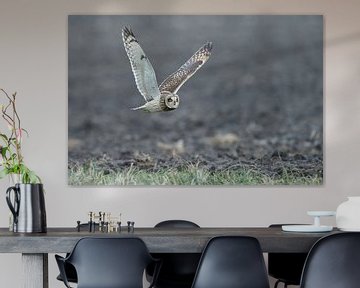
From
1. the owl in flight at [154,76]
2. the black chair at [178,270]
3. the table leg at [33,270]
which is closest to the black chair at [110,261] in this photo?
the table leg at [33,270]

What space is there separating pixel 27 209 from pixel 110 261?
1.81ft

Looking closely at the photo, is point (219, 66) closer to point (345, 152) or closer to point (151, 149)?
point (151, 149)

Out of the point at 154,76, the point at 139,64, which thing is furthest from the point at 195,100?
the point at 139,64

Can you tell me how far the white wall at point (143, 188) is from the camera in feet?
18.8

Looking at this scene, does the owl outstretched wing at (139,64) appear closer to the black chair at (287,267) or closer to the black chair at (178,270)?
the black chair at (178,270)

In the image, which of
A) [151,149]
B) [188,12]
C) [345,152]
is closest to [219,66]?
[188,12]

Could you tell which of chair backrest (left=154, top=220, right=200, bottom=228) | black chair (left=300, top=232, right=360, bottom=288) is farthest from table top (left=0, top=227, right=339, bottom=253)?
chair backrest (left=154, top=220, right=200, bottom=228)

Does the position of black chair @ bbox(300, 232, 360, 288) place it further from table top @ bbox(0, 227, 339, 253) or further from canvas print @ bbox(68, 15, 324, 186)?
canvas print @ bbox(68, 15, 324, 186)

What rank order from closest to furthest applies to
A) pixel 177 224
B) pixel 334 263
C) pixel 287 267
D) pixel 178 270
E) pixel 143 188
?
pixel 334 263 → pixel 178 270 → pixel 287 267 → pixel 177 224 → pixel 143 188

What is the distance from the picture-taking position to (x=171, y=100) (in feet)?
19.1

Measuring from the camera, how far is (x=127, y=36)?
5793 mm

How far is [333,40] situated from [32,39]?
7.89 feet

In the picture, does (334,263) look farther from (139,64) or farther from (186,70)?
(139,64)

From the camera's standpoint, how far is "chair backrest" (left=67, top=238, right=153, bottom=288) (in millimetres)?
3500
